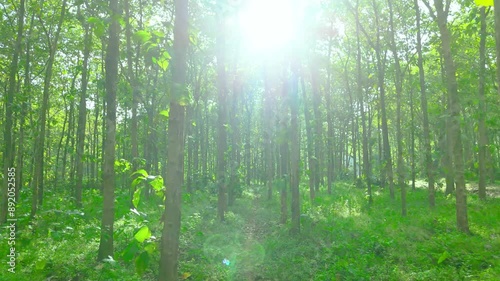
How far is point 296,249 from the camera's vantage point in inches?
384

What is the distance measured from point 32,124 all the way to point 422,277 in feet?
40.7

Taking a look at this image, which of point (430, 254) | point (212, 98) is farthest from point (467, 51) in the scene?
point (212, 98)

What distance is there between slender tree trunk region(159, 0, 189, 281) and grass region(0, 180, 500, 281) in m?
1.88

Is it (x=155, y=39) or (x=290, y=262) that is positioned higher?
(x=155, y=39)

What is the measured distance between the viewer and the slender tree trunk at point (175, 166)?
366cm

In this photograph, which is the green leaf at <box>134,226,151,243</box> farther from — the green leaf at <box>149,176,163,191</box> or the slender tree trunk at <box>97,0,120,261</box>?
the slender tree trunk at <box>97,0,120,261</box>

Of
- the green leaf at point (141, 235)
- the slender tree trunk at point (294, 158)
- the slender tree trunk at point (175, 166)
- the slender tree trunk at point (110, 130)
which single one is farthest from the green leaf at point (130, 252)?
A: the slender tree trunk at point (294, 158)

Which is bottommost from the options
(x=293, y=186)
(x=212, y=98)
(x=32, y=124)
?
(x=293, y=186)

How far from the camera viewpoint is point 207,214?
595 inches

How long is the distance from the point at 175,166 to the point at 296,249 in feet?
22.7

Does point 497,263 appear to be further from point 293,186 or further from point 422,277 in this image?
point 293,186

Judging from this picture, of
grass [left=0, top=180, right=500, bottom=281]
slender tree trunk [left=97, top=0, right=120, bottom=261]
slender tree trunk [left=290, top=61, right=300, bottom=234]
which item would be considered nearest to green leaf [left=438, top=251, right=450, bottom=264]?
grass [left=0, top=180, right=500, bottom=281]

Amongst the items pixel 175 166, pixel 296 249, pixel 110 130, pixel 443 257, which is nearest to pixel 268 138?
pixel 296 249

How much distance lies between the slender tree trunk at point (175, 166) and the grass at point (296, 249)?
188 cm
